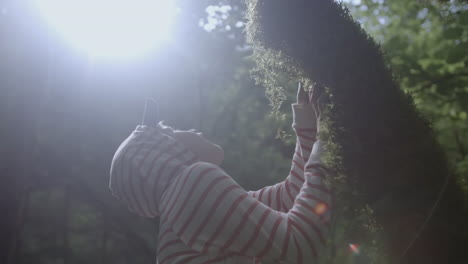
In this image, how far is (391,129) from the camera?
3.93 ft

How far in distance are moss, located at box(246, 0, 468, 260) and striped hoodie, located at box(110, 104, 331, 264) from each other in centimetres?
13

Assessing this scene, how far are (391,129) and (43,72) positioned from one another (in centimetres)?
581

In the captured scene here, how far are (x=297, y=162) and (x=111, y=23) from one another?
5031 millimetres

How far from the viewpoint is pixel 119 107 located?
6.57 meters

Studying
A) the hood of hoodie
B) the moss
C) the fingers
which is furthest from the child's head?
the moss

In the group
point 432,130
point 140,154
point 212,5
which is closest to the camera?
point 432,130

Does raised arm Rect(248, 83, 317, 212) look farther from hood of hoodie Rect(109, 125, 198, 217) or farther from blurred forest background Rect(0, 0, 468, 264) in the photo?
blurred forest background Rect(0, 0, 468, 264)

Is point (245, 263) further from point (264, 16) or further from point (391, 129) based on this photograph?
point (264, 16)

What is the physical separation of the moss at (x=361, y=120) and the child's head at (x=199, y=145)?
1.77 feet

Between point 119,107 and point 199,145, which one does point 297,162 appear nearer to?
point 199,145

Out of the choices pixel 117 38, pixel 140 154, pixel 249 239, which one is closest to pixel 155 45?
pixel 117 38

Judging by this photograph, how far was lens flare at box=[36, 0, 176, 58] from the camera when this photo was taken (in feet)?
19.6

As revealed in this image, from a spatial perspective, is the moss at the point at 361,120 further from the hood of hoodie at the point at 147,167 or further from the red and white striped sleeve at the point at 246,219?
the hood of hoodie at the point at 147,167

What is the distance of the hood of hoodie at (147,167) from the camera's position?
167cm
